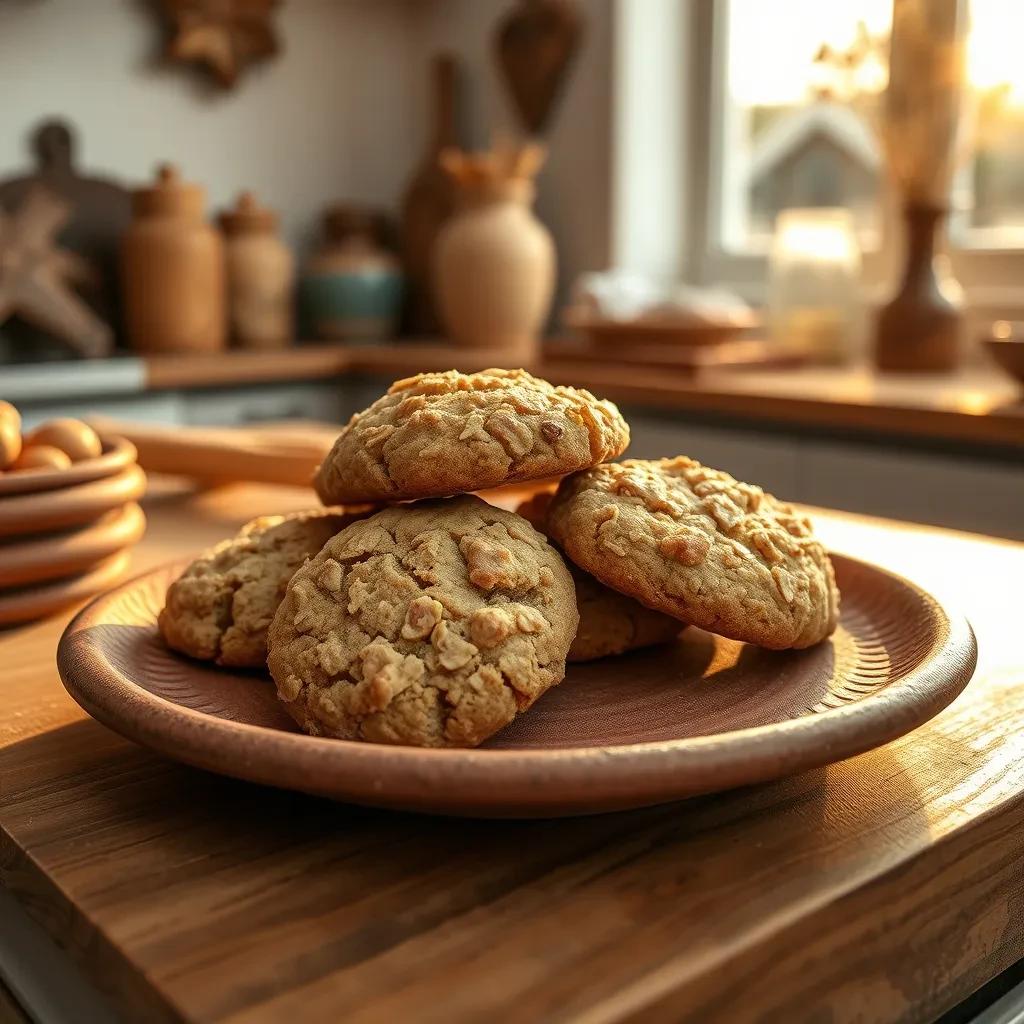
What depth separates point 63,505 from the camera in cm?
82

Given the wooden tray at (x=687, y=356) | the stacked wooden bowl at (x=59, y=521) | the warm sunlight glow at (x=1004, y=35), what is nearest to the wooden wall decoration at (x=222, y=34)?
the wooden tray at (x=687, y=356)

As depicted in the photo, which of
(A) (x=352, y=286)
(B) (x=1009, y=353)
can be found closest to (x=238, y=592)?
(B) (x=1009, y=353)

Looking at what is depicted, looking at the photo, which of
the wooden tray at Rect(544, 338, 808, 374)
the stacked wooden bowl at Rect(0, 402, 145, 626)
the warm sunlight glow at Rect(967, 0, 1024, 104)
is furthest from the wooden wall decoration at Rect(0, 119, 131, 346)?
the stacked wooden bowl at Rect(0, 402, 145, 626)

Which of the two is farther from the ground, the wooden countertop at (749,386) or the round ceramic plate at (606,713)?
the round ceramic plate at (606,713)

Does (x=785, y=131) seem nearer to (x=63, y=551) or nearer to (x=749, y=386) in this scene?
(x=749, y=386)

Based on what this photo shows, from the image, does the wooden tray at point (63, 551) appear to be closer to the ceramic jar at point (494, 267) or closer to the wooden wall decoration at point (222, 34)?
the ceramic jar at point (494, 267)

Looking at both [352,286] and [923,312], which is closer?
[923,312]

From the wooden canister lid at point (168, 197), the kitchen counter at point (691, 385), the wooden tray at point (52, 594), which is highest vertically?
the wooden canister lid at point (168, 197)

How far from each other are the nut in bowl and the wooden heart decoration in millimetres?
2589

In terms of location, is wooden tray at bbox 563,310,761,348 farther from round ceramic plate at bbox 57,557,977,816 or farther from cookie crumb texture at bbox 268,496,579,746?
cookie crumb texture at bbox 268,496,579,746

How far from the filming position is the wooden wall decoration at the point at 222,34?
9.97 feet

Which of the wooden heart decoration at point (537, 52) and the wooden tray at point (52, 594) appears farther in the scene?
the wooden heart decoration at point (537, 52)

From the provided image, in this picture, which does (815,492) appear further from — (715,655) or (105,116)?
(105,116)

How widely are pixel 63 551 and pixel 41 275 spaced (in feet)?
6.87
